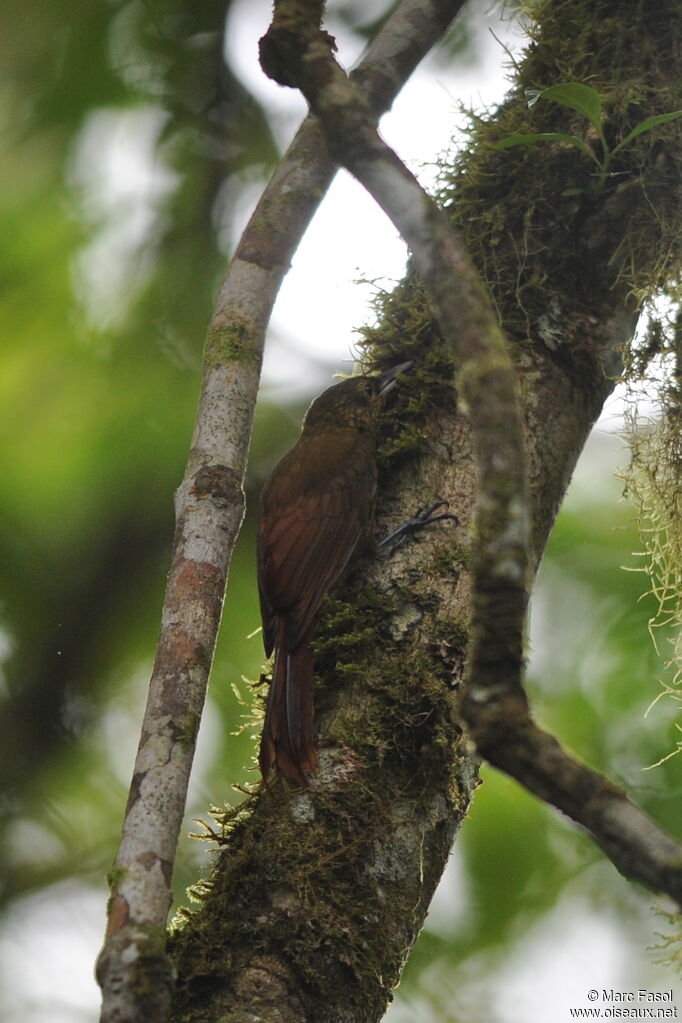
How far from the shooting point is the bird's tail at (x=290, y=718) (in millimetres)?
1806

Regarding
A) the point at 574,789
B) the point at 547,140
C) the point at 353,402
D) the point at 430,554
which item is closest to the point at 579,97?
the point at 547,140

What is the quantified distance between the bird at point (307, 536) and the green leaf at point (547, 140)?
0.48m

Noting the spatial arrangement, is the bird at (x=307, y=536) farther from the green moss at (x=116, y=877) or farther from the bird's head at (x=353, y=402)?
the green moss at (x=116, y=877)

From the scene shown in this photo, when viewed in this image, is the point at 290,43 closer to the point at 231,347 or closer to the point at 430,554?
the point at 231,347

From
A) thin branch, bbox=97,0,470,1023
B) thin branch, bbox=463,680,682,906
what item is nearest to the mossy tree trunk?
thin branch, bbox=97,0,470,1023

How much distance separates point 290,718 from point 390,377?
2.62 feet

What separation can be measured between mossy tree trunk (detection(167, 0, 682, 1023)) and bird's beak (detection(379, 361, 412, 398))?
0.11ft

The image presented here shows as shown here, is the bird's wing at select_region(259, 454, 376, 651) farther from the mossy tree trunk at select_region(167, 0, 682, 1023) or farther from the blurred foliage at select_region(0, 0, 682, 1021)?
the blurred foliage at select_region(0, 0, 682, 1021)

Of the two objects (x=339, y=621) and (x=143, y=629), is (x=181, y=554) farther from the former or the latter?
(x=143, y=629)

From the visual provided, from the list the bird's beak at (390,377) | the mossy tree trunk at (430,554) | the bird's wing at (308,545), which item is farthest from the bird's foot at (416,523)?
the bird's beak at (390,377)

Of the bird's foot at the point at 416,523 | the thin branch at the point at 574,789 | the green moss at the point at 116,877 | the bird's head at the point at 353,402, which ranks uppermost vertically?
the bird's head at the point at 353,402

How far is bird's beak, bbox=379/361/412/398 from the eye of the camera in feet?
7.66

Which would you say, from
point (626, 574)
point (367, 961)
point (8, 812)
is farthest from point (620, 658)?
point (367, 961)

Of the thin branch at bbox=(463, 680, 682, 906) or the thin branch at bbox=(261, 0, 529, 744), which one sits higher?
the thin branch at bbox=(261, 0, 529, 744)
